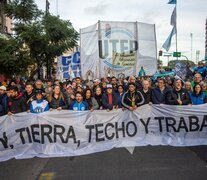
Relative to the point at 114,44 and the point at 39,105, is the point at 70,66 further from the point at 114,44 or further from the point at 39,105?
the point at 39,105

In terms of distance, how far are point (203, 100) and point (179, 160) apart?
219 cm

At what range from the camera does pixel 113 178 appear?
5926mm

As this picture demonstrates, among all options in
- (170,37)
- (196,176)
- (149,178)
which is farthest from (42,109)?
(170,37)

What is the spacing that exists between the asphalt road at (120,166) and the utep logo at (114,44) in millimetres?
4062

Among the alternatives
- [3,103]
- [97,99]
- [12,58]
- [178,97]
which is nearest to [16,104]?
[3,103]

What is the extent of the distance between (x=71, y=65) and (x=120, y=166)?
1046cm

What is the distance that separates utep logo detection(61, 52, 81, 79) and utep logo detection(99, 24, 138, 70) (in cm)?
502

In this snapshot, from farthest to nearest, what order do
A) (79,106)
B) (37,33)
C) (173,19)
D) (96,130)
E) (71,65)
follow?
(37,33) → (173,19) → (71,65) → (79,106) → (96,130)

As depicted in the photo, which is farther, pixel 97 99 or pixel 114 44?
pixel 114 44

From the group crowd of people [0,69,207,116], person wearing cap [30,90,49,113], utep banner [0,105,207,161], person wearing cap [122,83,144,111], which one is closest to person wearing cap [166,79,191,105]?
crowd of people [0,69,207,116]

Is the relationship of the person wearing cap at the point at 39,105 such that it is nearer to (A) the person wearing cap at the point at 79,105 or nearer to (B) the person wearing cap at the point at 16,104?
(B) the person wearing cap at the point at 16,104

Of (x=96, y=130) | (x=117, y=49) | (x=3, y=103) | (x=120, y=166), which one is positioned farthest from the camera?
(x=117, y=49)

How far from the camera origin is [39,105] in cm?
751

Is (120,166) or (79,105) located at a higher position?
(79,105)
